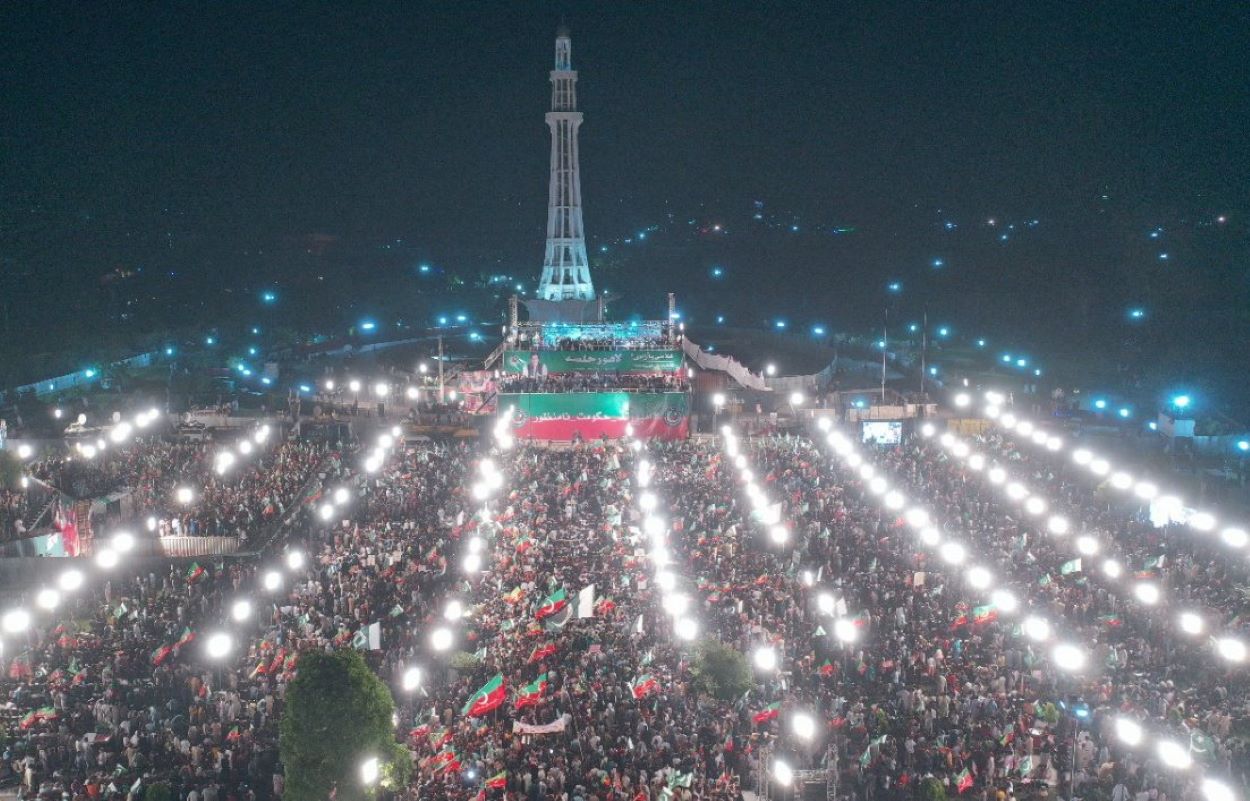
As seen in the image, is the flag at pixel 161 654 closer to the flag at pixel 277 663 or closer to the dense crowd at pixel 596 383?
the flag at pixel 277 663

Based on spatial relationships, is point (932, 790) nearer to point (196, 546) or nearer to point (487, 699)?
point (487, 699)

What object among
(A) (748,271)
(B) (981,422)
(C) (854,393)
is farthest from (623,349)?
(A) (748,271)

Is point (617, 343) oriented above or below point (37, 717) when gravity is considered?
above

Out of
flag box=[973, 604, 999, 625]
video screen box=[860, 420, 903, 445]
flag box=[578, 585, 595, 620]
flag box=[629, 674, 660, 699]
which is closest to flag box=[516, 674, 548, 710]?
flag box=[629, 674, 660, 699]

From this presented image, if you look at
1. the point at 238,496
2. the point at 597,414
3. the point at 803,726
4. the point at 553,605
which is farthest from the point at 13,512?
the point at 803,726

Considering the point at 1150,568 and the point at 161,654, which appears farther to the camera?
the point at 1150,568

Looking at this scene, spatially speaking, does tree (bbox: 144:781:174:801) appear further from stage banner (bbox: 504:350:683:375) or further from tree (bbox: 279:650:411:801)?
stage banner (bbox: 504:350:683:375)

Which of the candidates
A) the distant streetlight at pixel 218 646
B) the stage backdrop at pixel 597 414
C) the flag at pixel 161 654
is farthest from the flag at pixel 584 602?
the stage backdrop at pixel 597 414
